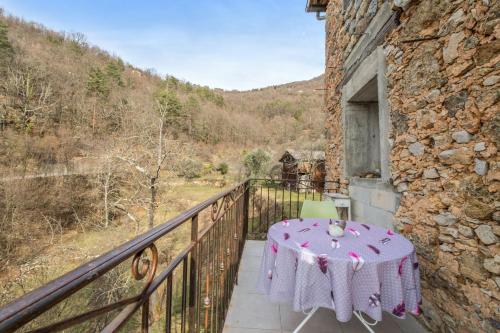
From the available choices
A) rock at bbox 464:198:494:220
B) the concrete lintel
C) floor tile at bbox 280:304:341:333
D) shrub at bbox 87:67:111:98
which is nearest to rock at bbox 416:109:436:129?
rock at bbox 464:198:494:220

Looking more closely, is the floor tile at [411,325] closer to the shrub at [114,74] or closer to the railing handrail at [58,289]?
the railing handrail at [58,289]

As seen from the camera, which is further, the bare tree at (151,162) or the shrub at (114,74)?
the shrub at (114,74)

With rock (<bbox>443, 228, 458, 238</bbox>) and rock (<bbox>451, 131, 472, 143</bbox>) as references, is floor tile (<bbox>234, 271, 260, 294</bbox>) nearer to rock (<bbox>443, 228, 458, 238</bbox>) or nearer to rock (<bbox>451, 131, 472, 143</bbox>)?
rock (<bbox>443, 228, 458, 238</bbox>)

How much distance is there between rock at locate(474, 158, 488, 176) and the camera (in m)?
1.53

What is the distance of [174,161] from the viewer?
1120cm

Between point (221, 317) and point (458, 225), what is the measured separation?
1.76 m

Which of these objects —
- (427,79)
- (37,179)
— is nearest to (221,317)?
(427,79)

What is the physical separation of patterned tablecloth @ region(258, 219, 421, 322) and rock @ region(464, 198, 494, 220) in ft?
1.37

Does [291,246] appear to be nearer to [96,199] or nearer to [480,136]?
[480,136]

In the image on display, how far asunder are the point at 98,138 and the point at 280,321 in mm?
20421

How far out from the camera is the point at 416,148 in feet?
7.11

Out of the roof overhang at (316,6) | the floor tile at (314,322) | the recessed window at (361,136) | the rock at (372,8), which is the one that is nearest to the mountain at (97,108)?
the roof overhang at (316,6)

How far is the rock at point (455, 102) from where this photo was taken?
1692mm

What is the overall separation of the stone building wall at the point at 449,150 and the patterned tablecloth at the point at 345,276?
0.39 meters
